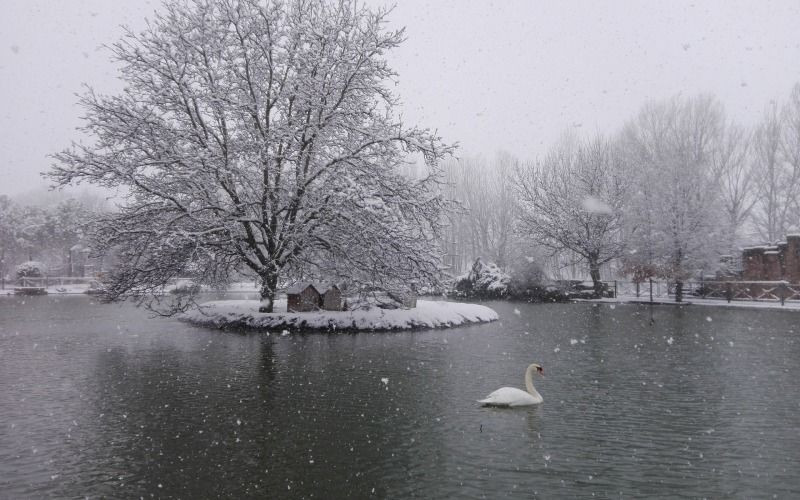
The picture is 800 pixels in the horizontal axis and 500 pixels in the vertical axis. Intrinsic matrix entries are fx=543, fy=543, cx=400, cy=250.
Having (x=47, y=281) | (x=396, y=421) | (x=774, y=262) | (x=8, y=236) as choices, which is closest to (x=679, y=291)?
(x=774, y=262)

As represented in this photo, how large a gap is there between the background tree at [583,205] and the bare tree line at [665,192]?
9cm

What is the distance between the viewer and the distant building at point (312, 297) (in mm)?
23703

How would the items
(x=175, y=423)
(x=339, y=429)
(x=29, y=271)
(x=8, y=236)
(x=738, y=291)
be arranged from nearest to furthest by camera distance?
(x=339, y=429) → (x=175, y=423) → (x=738, y=291) → (x=29, y=271) → (x=8, y=236)

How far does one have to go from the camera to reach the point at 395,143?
858 inches

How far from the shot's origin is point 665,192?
39.0 m

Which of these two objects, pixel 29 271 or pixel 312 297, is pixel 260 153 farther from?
pixel 29 271

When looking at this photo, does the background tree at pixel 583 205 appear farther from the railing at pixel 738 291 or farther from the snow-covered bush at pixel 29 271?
the snow-covered bush at pixel 29 271

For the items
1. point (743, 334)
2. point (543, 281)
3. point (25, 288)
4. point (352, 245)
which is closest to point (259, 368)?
point (352, 245)

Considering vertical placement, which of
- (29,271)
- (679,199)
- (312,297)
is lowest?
(312,297)

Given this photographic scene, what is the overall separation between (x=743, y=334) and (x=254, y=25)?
21.5 m

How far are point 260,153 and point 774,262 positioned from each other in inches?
1324

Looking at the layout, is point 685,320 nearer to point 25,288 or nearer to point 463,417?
point 463,417

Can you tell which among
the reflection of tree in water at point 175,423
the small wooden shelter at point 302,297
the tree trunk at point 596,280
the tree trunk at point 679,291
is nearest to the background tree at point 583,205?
the tree trunk at point 596,280

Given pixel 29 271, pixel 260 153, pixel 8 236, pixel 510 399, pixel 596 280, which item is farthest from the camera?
pixel 8 236
